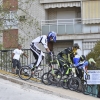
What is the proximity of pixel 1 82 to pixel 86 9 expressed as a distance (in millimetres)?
16669

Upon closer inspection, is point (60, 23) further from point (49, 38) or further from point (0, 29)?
point (49, 38)

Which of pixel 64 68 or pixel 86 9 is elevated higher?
pixel 86 9

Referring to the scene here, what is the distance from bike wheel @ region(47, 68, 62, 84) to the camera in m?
13.1

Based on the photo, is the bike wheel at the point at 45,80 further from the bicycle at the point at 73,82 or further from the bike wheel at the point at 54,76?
the bicycle at the point at 73,82

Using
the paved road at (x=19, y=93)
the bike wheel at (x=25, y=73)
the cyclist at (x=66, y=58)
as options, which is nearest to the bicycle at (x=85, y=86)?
the cyclist at (x=66, y=58)

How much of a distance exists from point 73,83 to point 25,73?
1.77 metres

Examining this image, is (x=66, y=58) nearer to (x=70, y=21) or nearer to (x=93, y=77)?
(x=93, y=77)

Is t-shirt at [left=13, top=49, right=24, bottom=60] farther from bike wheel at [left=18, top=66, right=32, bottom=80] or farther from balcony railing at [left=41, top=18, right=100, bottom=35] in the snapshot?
balcony railing at [left=41, top=18, right=100, bottom=35]

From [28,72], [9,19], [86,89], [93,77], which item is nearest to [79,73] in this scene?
[93,77]

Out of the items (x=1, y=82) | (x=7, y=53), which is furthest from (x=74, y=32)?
(x=1, y=82)

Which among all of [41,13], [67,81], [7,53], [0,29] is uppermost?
[41,13]

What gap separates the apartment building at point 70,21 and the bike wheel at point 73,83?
507 inches

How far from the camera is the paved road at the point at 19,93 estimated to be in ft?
33.6

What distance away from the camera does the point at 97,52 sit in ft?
55.8
